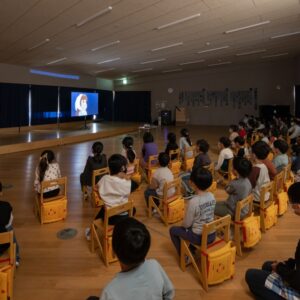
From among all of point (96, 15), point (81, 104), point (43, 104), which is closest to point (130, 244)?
point (96, 15)

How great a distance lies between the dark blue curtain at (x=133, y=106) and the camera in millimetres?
19312

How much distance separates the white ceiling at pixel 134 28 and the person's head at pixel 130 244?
4.88 metres

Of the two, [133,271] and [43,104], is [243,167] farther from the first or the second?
[43,104]

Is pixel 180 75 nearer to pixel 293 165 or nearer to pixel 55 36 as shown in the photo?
pixel 55 36

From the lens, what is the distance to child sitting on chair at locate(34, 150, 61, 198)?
3.81 metres

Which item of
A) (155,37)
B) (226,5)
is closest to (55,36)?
(155,37)

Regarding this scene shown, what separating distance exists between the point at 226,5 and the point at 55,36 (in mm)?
4207

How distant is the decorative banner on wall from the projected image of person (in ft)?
21.5

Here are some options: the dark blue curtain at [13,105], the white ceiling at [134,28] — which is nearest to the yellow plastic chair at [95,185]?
the white ceiling at [134,28]

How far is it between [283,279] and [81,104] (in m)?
13.6

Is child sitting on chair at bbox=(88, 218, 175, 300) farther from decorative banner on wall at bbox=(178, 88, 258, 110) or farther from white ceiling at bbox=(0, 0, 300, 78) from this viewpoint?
decorative banner on wall at bbox=(178, 88, 258, 110)

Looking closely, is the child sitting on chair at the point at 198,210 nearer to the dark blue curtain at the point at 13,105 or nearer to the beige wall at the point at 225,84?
the dark blue curtain at the point at 13,105

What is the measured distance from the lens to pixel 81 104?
47.6ft

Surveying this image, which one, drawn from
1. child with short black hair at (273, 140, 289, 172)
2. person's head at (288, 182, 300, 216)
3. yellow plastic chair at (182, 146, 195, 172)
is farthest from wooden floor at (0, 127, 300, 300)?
yellow plastic chair at (182, 146, 195, 172)
